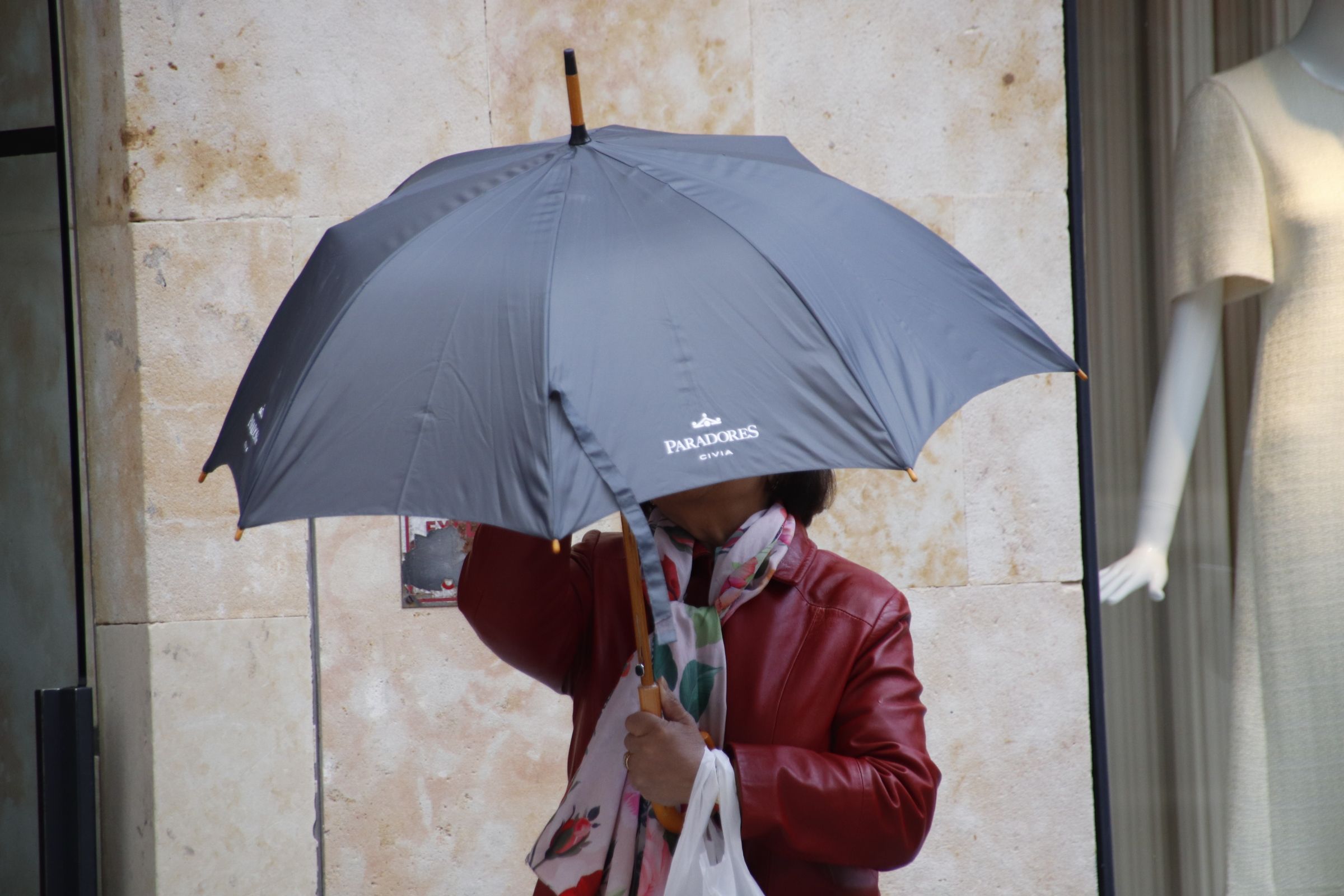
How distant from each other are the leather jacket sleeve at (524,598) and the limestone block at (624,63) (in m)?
1.98

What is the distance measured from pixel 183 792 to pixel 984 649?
226 centimetres

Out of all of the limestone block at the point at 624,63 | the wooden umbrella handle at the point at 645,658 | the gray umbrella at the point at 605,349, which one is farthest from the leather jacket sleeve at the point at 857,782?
the limestone block at the point at 624,63

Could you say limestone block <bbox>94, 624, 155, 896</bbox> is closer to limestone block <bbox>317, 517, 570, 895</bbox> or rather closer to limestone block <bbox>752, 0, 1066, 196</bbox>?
limestone block <bbox>317, 517, 570, 895</bbox>

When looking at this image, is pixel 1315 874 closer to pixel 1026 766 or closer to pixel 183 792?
pixel 1026 766

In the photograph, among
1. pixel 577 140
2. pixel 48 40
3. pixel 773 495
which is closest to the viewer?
pixel 577 140

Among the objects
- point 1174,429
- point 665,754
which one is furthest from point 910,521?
point 665,754

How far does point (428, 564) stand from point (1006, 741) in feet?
5.59

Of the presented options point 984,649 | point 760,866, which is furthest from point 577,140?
point 984,649

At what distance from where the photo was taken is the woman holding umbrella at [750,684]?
6.18ft

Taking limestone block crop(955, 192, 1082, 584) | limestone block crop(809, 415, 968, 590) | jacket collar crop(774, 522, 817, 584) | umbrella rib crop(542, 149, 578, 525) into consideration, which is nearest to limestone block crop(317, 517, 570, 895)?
limestone block crop(809, 415, 968, 590)

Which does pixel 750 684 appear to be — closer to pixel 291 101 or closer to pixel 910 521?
pixel 910 521

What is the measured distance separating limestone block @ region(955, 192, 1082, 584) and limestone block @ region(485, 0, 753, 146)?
0.86m

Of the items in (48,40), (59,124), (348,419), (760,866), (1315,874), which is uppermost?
(48,40)

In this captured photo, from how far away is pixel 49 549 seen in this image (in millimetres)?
4258
